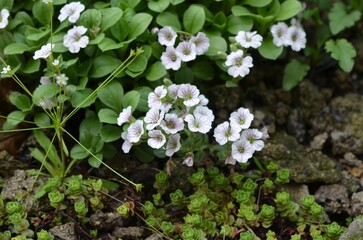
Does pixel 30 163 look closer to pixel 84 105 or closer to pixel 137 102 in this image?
pixel 84 105

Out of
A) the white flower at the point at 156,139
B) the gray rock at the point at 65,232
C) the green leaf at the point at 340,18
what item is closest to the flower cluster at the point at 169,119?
the white flower at the point at 156,139

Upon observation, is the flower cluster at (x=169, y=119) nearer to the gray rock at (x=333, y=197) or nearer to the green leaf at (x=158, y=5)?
the green leaf at (x=158, y=5)

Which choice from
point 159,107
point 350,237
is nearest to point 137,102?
point 159,107

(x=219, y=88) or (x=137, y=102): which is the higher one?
(x=137, y=102)

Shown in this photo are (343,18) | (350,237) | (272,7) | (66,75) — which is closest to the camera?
(350,237)

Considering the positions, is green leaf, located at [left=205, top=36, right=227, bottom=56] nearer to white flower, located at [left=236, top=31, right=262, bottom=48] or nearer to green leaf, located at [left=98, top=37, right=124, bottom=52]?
white flower, located at [left=236, top=31, right=262, bottom=48]

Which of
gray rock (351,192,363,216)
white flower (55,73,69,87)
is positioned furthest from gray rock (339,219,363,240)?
white flower (55,73,69,87)
